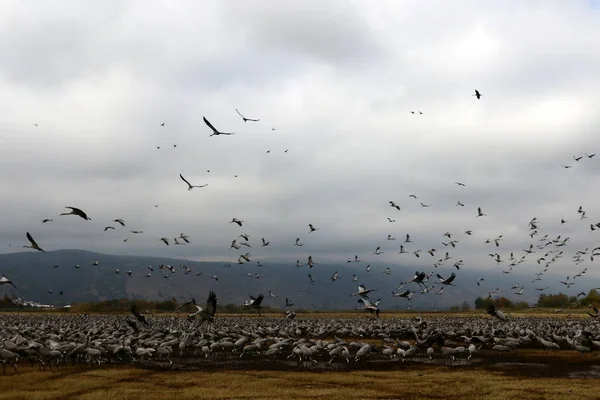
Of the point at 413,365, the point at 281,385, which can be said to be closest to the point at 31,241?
the point at 281,385

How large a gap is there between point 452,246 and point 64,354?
38.8m

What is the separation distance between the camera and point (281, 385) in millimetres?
26859

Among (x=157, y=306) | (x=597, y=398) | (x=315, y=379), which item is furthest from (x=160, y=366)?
(x=157, y=306)

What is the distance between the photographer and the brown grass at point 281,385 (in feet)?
79.3

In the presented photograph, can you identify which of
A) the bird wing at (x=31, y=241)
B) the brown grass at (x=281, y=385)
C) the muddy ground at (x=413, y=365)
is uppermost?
the bird wing at (x=31, y=241)

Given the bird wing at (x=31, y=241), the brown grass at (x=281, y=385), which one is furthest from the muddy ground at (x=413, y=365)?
the bird wing at (x=31, y=241)

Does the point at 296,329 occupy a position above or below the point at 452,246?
below

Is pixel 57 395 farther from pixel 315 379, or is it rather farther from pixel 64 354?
pixel 315 379

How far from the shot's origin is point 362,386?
87.8ft

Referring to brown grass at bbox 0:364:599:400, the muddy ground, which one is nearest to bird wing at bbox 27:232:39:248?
brown grass at bbox 0:364:599:400

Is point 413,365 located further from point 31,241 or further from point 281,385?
point 31,241

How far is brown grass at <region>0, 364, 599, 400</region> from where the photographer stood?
24156 mm

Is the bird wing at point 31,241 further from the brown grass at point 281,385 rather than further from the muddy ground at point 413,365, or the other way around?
the muddy ground at point 413,365

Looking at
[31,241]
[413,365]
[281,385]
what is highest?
[31,241]
